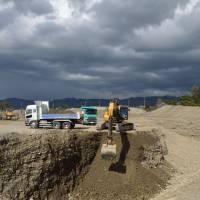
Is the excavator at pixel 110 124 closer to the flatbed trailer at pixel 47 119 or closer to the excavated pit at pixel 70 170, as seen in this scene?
the excavated pit at pixel 70 170

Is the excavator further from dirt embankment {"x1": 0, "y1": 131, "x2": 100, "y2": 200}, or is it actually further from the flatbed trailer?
the flatbed trailer

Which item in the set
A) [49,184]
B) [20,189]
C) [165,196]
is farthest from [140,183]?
[20,189]

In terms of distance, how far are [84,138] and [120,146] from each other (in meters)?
2.96

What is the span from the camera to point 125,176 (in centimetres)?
2862

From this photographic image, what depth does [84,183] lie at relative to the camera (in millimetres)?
27766

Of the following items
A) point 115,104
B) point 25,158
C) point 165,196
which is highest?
point 115,104

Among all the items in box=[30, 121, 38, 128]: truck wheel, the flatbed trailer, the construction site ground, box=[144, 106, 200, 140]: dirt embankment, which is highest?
the flatbed trailer

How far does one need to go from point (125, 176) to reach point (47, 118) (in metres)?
16.5

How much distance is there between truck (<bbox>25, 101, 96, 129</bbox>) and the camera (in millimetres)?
42756

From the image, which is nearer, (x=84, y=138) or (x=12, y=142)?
(x=12, y=142)

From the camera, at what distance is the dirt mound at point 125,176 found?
26984mm

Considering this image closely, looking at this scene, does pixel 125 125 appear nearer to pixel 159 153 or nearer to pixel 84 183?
pixel 159 153

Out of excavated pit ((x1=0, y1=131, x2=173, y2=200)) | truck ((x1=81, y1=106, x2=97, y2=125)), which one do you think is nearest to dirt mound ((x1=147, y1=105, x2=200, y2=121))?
truck ((x1=81, y1=106, x2=97, y2=125))

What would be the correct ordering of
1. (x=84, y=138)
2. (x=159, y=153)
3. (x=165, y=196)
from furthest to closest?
(x=159, y=153) < (x=84, y=138) < (x=165, y=196)
